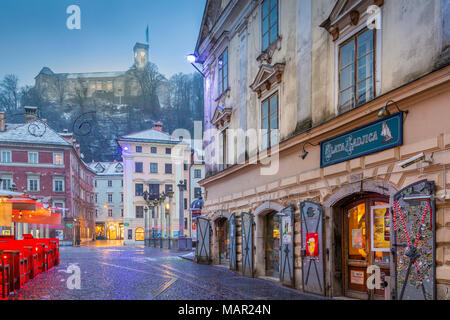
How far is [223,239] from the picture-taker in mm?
19109

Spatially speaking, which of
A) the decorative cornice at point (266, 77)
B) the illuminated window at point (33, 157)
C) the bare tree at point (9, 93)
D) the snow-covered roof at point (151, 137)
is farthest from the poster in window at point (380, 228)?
the snow-covered roof at point (151, 137)

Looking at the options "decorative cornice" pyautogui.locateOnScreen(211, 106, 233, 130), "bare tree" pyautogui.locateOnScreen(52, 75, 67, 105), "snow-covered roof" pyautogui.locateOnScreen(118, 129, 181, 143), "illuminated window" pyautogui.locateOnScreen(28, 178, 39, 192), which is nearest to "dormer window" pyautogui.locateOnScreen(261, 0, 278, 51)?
"decorative cornice" pyautogui.locateOnScreen(211, 106, 233, 130)

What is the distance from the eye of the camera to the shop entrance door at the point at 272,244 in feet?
44.8

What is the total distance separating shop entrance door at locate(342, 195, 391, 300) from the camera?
8.61 meters

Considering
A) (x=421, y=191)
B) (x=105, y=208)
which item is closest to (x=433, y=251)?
(x=421, y=191)

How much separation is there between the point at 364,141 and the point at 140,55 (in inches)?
4741

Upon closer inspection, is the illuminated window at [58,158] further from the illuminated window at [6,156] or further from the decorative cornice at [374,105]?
the decorative cornice at [374,105]

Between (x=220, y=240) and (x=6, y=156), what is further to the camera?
(x=6, y=156)

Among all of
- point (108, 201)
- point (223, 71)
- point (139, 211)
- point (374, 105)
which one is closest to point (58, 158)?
point (139, 211)

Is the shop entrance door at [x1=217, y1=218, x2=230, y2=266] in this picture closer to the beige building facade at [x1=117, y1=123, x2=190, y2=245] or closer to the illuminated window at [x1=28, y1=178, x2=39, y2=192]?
the beige building facade at [x1=117, y1=123, x2=190, y2=245]

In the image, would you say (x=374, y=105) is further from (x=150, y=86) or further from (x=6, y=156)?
(x=150, y=86)

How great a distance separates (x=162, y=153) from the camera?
188 feet
